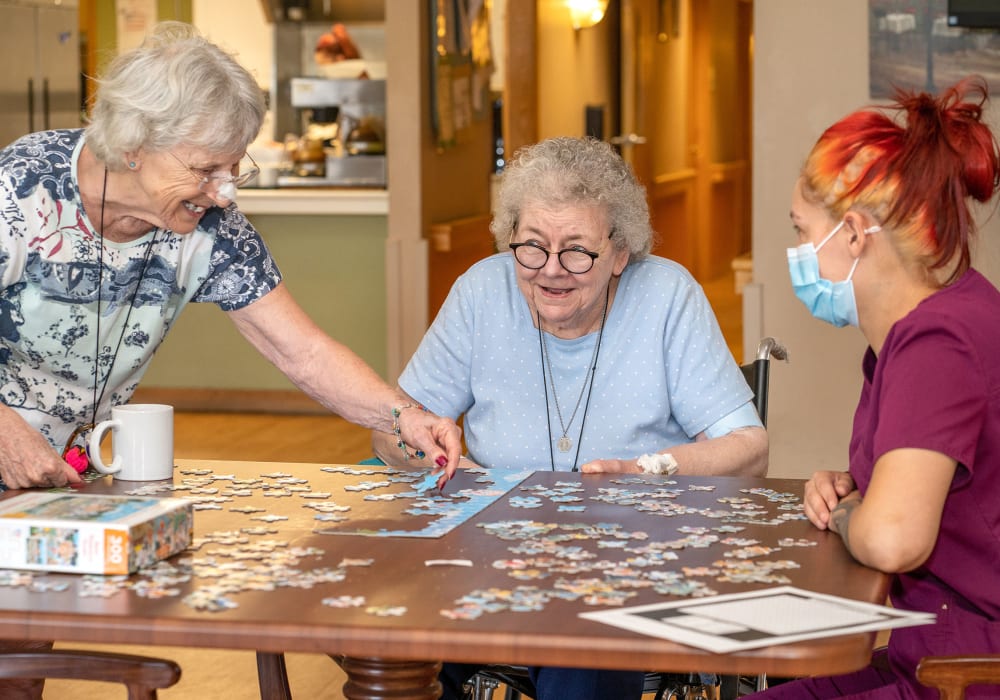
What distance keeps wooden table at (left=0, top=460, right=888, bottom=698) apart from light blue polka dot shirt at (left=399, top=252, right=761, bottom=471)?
28.5 inches

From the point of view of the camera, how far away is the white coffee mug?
2.37 m

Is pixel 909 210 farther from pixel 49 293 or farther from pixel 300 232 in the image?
pixel 300 232

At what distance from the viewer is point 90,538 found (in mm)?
1781

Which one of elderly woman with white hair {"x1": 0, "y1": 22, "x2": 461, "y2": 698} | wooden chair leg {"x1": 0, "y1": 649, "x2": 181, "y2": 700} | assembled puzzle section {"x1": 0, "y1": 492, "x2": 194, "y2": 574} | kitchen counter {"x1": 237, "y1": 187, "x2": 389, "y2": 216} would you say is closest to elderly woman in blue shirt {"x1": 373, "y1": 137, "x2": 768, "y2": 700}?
elderly woman with white hair {"x1": 0, "y1": 22, "x2": 461, "y2": 698}

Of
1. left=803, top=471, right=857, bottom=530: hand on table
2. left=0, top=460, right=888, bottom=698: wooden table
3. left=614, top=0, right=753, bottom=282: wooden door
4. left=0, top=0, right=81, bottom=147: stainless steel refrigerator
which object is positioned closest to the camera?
left=0, top=460, right=888, bottom=698: wooden table

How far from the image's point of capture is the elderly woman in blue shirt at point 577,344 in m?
2.75

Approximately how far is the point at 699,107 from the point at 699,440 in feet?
38.0

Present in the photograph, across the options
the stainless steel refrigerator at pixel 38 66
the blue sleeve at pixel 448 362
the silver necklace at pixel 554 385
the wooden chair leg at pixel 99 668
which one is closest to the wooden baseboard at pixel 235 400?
the stainless steel refrigerator at pixel 38 66

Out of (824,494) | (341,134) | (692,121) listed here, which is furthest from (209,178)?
(692,121)

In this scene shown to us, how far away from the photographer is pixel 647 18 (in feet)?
38.7

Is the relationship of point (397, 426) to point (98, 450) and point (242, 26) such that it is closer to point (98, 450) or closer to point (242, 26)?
point (98, 450)

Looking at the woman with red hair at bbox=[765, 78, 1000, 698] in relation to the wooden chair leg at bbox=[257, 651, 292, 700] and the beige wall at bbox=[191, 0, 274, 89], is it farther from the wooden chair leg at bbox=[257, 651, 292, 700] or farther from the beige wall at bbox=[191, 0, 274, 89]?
the beige wall at bbox=[191, 0, 274, 89]

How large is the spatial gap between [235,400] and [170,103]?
5559mm

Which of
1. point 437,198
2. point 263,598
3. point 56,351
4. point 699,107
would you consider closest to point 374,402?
point 56,351
